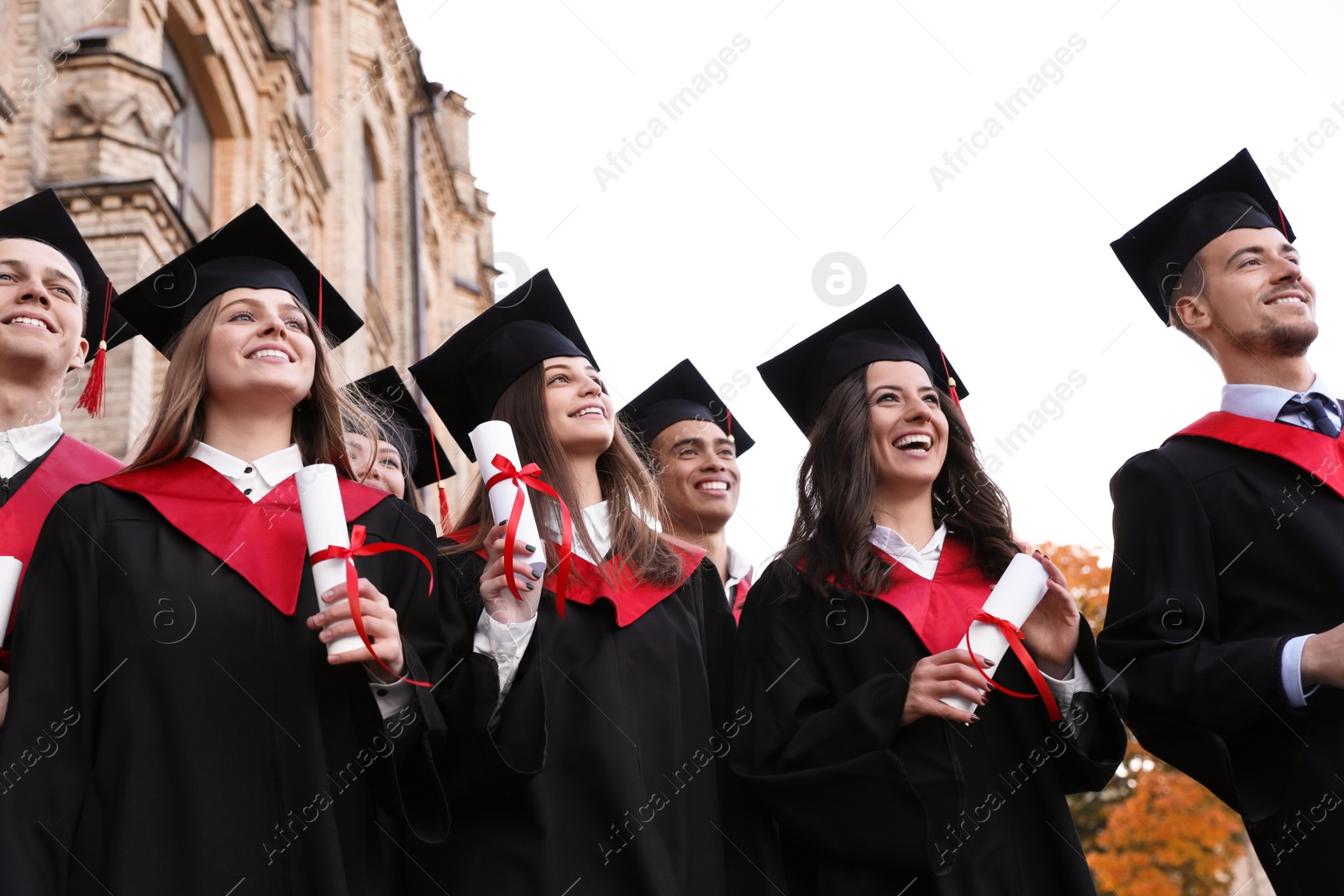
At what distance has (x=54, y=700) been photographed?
275 cm

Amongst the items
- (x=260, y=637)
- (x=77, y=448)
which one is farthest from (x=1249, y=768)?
(x=77, y=448)

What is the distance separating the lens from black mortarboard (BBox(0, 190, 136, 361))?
13.0 ft

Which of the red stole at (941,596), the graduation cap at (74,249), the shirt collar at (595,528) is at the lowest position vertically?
the red stole at (941,596)

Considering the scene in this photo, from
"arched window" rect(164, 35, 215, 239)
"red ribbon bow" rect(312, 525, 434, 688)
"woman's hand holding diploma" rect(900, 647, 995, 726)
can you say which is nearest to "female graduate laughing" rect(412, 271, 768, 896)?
"red ribbon bow" rect(312, 525, 434, 688)

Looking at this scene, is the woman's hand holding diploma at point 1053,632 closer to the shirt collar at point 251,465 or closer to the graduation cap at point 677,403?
the shirt collar at point 251,465

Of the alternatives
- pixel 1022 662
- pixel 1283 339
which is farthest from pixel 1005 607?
pixel 1283 339

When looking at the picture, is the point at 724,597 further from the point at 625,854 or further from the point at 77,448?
the point at 77,448

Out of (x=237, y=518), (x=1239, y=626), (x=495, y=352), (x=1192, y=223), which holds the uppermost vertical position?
(x=495, y=352)

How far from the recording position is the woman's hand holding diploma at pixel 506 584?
10.1ft

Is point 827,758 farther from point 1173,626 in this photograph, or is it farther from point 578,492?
point 578,492

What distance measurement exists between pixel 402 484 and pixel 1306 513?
3445 mm

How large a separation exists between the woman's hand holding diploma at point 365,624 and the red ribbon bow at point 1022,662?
4.48ft

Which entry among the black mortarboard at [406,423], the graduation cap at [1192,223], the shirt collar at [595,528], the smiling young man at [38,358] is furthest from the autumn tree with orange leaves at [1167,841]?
the smiling young man at [38,358]

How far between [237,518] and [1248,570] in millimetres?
2622
